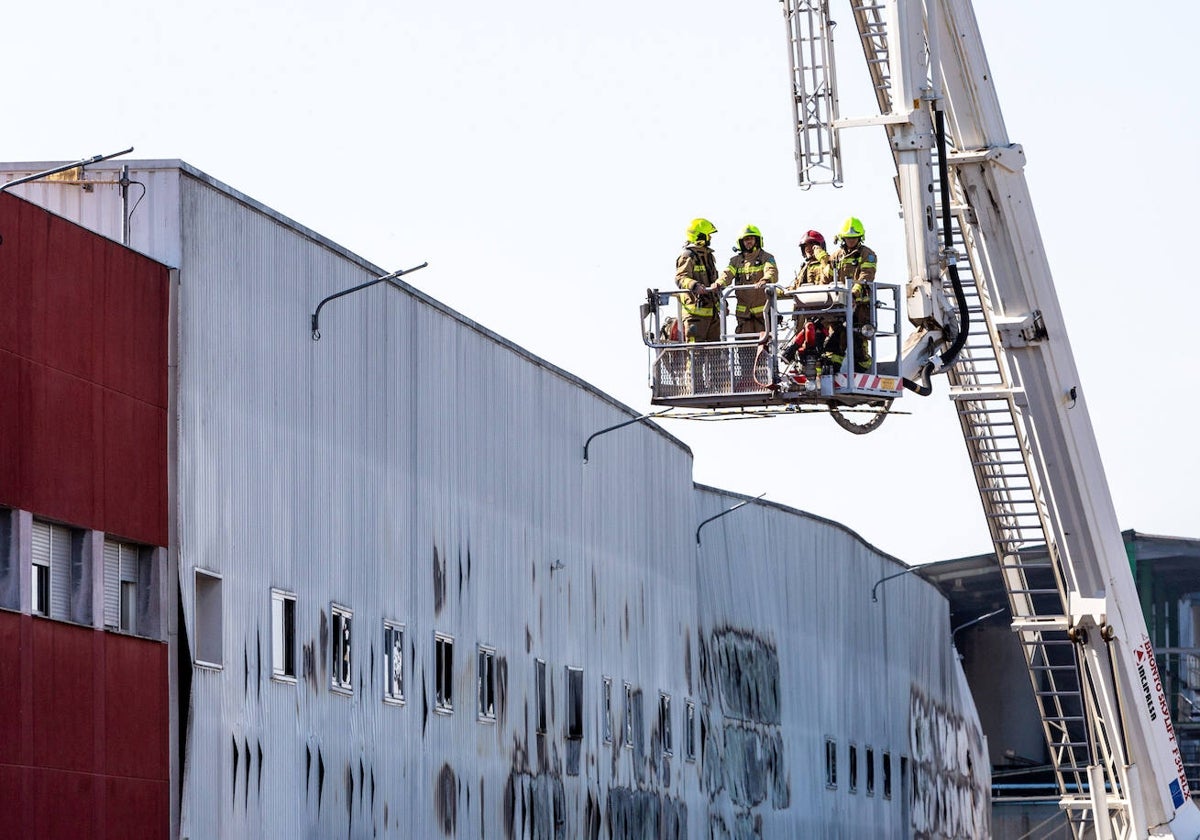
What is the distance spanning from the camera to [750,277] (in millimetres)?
27484

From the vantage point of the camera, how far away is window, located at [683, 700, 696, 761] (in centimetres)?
5175

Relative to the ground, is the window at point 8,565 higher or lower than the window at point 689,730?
lower

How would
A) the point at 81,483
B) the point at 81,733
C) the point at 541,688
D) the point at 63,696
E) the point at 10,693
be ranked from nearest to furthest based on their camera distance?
the point at 10,693
the point at 63,696
the point at 81,733
the point at 81,483
the point at 541,688

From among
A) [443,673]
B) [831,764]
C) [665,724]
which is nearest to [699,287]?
[443,673]

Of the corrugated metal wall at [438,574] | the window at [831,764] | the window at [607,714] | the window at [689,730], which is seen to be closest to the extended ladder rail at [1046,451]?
the corrugated metal wall at [438,574]

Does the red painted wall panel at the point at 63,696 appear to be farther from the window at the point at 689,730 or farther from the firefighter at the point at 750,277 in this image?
the window at the point at 689,730

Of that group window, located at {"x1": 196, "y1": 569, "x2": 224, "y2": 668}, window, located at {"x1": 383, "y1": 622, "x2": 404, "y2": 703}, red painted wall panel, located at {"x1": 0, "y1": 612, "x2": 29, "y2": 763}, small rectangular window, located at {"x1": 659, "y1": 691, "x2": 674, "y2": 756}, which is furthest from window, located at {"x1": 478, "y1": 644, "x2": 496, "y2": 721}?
red painted wall panel, located at {"x1": 0, "y1": 612, "x2": 29, "y2": 763}

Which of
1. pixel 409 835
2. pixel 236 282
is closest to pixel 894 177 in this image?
pixel 236 282

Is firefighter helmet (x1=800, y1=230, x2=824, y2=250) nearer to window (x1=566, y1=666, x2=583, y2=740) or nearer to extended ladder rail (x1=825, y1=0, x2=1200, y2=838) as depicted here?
extended ladder rail (x1=825, y1=0, x2=1200, y2=838)

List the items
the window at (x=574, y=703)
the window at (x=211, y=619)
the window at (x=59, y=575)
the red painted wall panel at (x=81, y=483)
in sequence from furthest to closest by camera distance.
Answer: the window at (x=574, y=703)
the window at (x=211, y=619)
the window at (x=59, y=575)
the red painted wall panel at (x=81, y=483)

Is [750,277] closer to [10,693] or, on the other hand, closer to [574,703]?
[10,693]

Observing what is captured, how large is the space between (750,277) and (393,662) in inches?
434

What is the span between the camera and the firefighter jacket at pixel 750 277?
26.8 metres

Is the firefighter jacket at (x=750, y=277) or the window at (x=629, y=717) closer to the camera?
the firefighter jacket at (x=750, y=277)
